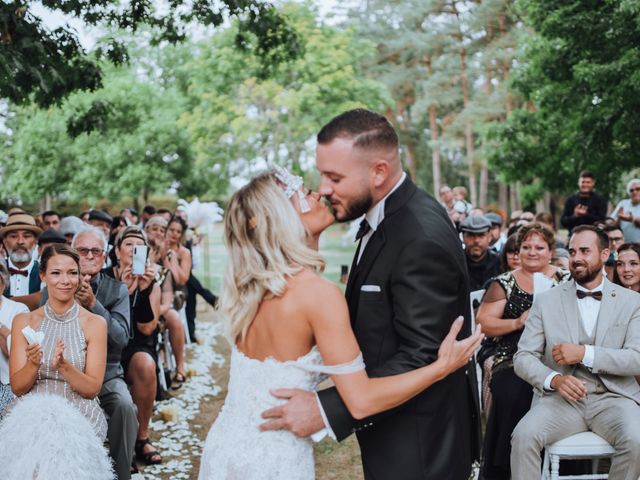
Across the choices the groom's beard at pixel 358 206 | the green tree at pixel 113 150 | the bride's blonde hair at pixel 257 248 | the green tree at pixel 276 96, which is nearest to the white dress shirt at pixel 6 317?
the bride's blonde hair at pixel 257 248

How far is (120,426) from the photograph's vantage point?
4551 millimetres

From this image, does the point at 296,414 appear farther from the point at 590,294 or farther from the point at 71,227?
the point at 71,227

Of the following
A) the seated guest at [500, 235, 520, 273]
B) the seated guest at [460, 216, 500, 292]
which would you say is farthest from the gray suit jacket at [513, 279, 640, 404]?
the seated guest at [460, 216, 500, 292]

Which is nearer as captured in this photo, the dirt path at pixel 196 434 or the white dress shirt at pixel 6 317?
the white dress shirt at pixel 6 317

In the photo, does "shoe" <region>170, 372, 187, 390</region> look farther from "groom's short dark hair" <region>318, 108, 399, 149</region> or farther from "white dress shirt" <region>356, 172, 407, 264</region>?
"groom's short dark hair" <region>318, 108, 399, 149</region>

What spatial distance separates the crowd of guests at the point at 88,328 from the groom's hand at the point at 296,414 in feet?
5.61

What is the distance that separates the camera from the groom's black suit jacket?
2.24 metres

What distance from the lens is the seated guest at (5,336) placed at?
4355 millimetres

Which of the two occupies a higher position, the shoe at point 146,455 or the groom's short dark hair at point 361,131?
the groom's short dark hair at point 361,131

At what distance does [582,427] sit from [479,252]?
116 inches

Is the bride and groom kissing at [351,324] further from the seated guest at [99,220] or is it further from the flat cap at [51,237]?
the seated guest at [99,220]

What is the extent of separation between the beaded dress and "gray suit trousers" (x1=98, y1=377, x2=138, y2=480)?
1.34 feet

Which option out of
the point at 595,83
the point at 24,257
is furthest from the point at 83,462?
the point at 595,83

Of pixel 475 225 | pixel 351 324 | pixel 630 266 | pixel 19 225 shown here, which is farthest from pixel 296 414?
pixel 475 225
